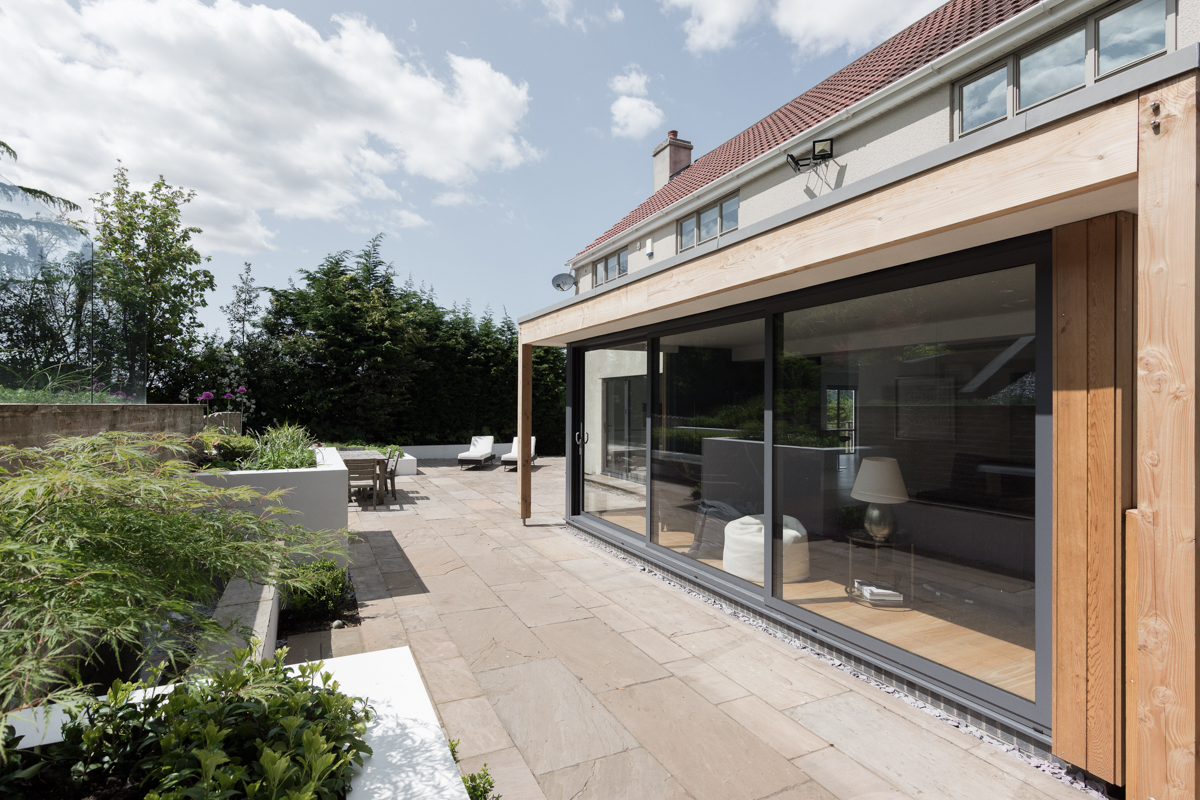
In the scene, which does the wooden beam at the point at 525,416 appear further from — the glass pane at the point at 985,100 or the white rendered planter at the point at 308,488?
the glass pane at the point at 985,100

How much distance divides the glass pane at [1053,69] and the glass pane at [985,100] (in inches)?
7.4

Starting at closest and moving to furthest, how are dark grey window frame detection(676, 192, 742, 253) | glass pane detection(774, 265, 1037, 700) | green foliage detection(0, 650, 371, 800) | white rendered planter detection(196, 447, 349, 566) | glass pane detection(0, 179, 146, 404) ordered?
green foliage detection(0, 650, 371, 800), glass pane detection(774, 265, 1037, 700), glass pane detection(0, 179, 146, 404), white rendered planter detection(196, 447, 349, 566), dark grey window frame detection(676, 192, 742, 253)

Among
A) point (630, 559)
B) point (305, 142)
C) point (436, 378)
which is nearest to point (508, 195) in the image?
point (305, 142)

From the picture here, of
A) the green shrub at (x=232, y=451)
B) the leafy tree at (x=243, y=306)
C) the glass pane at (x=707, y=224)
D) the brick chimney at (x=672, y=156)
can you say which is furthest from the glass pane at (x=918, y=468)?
the leafy tree at (x=243, y=306)

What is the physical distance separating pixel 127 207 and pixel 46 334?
10554 mm

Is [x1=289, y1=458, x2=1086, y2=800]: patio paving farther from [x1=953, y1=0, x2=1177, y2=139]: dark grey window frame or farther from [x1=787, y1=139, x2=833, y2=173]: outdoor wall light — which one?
[x1=787, y1=139, x2=833, y2=173]: outdoor wall light

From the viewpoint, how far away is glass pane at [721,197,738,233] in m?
10.5

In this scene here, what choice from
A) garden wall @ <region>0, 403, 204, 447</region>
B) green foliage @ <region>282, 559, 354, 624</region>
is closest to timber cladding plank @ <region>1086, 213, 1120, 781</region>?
green foliage @ <region>282, 559, 354, 624</region>

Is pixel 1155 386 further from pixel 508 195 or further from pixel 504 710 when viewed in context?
pixel 508 195

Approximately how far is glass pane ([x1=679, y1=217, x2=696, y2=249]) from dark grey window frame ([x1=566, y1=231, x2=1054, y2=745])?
21.3 ft

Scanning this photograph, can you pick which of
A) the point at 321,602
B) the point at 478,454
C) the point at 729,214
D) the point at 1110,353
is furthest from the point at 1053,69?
the point at 478,454

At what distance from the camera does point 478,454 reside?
48.4 ft

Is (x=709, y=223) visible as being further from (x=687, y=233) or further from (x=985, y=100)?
(x=985, y=100)

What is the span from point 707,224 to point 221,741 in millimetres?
11109
